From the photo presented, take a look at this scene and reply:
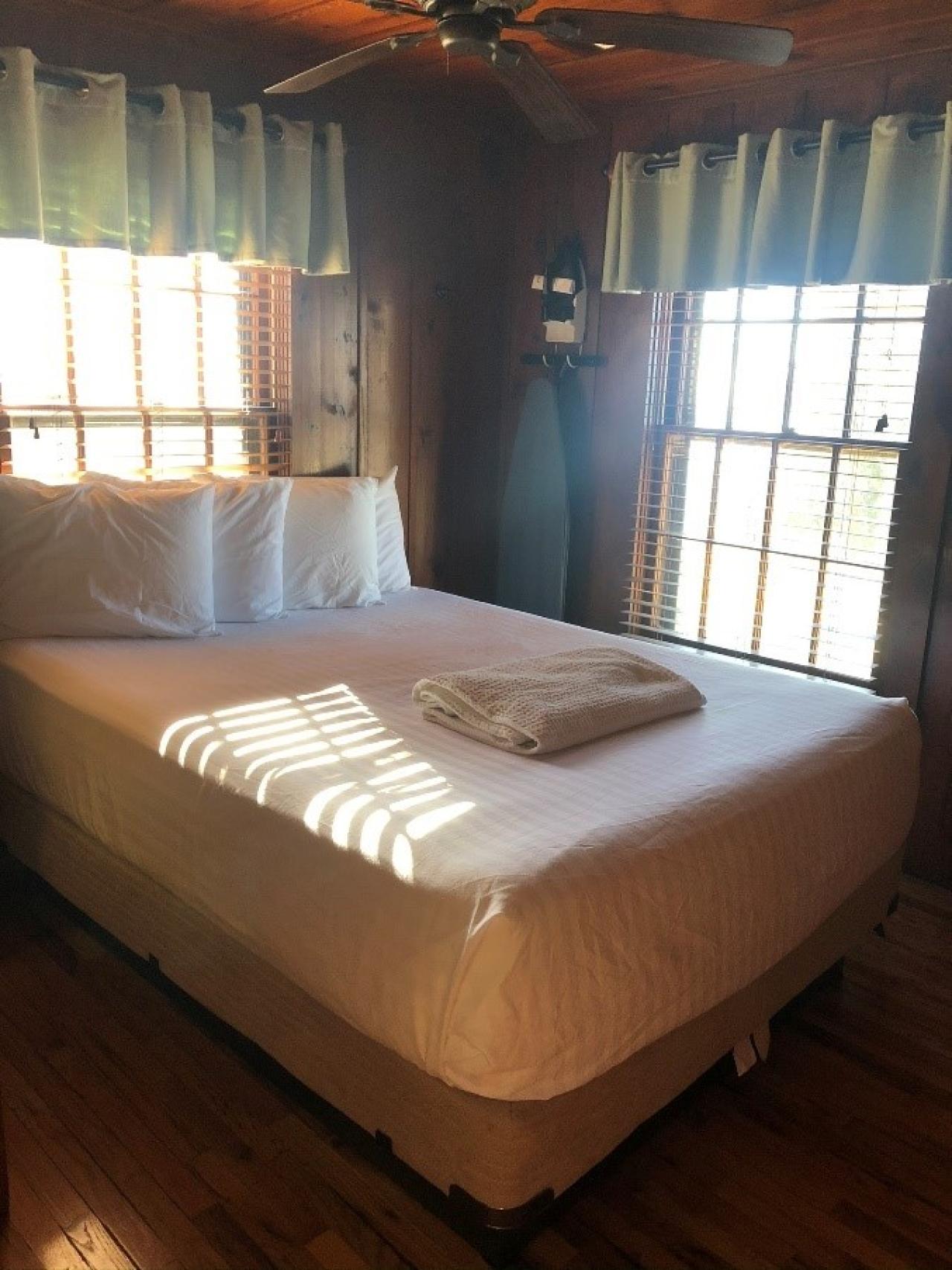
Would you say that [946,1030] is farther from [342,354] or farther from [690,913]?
[342,354]

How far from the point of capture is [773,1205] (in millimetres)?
1815

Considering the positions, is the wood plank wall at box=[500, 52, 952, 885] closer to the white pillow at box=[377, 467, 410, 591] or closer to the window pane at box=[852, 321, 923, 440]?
the window pane at box=[852, 321, 923, 440]

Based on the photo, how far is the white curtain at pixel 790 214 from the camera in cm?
281

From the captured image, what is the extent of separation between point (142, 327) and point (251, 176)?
1.81ft

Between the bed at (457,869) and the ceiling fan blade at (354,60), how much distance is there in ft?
4.24

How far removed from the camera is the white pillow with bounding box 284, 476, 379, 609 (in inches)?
126

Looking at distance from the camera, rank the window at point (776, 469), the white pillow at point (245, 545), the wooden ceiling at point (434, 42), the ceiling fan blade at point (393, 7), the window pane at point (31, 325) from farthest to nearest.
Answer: the window at point (776, 469), the white pillow at point (245, 545), the window pane at point (31, 325), the wooden ceiling at point (434, 42), the ceiling fan blade at point (393, 7)

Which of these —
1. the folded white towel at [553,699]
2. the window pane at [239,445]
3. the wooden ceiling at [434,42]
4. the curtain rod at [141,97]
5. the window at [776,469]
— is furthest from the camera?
the window pane at [239,445]

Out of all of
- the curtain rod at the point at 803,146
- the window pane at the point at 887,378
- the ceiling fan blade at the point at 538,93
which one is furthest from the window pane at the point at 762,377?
the ceiling fan blade at the point at 538,93

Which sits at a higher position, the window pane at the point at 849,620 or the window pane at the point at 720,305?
the window pane at the point at 720,305

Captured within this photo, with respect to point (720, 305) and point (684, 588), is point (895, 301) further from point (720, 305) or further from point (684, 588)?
point (684, 588)

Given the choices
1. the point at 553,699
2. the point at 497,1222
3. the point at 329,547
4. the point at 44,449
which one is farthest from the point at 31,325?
the point at 497,1222

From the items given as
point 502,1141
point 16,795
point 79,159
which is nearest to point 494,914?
point 502,1141

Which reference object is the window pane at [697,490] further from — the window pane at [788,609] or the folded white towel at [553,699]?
the folded white towel at [553,699]
